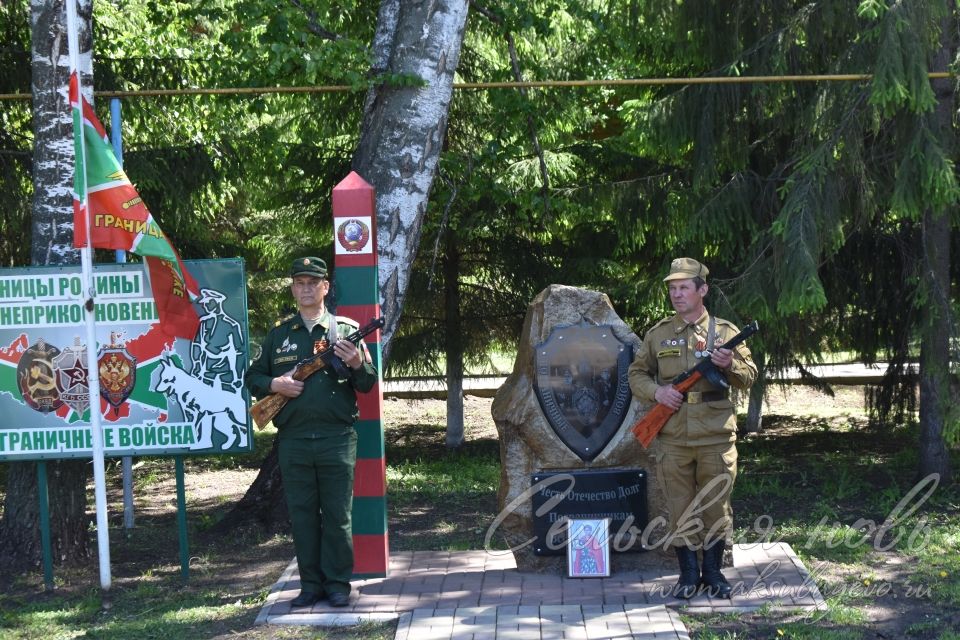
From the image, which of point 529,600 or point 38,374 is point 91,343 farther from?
point 529,600

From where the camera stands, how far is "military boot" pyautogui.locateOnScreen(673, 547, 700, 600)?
19.0 ft

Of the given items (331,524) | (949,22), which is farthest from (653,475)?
(949,22)

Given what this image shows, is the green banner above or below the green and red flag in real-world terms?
below

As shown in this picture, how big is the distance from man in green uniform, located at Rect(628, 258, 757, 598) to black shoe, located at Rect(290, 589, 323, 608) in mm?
2094

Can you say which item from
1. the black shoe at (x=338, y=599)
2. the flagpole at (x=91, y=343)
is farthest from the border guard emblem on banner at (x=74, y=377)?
the black shoe at (x=338, y=599)

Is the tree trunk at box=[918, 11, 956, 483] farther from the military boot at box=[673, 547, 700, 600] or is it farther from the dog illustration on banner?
the dog illustration on banner

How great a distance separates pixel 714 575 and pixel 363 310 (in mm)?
2588

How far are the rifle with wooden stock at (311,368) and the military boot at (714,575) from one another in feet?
7.58

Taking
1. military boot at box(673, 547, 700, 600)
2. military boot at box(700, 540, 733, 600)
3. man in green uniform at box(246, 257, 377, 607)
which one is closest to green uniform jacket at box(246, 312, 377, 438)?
man in green uniform at box(246, 257, 377, 607)

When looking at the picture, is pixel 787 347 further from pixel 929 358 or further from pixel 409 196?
Answer: pixel 409 196

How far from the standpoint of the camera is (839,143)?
789cm

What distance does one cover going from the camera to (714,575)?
584 centimetres

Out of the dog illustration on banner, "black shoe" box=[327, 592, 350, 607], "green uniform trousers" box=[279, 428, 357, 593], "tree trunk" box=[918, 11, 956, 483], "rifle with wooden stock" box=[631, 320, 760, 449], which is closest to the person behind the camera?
"rifle with wooden stock" box=[631, 320, 760, 449]

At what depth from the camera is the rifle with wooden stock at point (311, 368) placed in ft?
18.3
